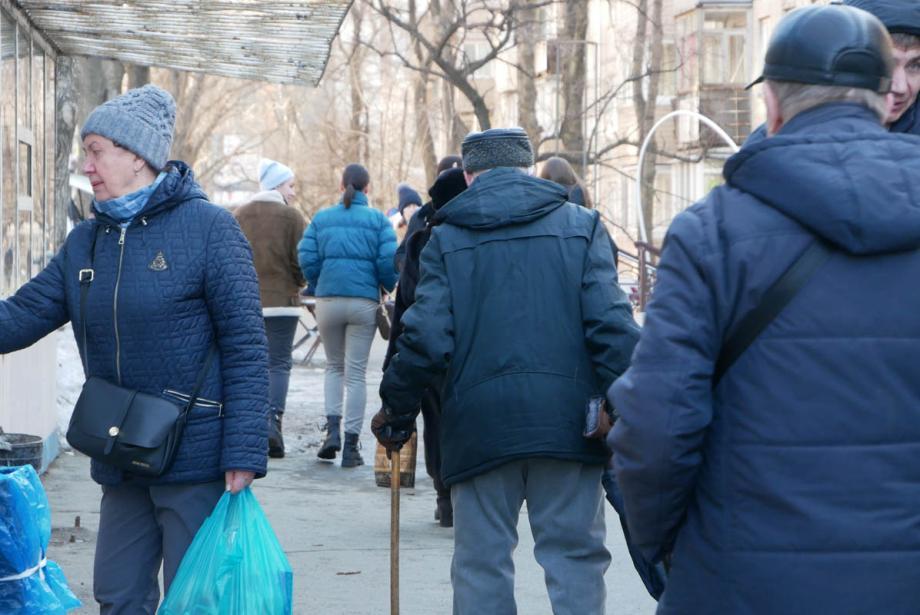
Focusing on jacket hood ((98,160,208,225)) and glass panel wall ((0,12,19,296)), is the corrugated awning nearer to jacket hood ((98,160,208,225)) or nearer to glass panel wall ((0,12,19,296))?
glass panel wall ((0,12,19,296))

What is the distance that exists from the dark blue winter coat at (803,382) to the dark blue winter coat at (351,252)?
752 cm

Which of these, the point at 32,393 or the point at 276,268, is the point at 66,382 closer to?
the point at 276,268

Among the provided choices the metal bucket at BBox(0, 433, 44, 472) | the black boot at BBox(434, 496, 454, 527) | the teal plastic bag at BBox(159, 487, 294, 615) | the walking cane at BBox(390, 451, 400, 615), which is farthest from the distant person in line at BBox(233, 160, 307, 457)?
the teal plastic bag at BBox(159, 487, 294, 615)

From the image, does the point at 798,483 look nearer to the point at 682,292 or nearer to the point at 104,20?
the point at 682,292

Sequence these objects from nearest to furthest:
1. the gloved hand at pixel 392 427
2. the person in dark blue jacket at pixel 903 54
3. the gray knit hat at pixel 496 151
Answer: the person in dark blue jacket at pixel 903 54
the gray knit hat at pixel 496 151
the gloved hand at pixel 392 427

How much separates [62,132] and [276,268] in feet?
6.86

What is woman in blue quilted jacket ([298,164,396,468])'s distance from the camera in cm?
1038

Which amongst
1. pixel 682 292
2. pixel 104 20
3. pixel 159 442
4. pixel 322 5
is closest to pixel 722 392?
pixel 682 292

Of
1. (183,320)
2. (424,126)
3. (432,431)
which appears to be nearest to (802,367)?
(183,320)

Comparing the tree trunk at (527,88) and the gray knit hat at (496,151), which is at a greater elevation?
the tree trunk at (527,88)

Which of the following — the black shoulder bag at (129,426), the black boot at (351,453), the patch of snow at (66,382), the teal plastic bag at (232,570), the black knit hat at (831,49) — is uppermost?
the black knit hat at (831,49)

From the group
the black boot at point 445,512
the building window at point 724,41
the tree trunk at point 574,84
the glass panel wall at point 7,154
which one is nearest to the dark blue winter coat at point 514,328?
the black boot at point 445,512

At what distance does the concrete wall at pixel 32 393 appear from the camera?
8586mm

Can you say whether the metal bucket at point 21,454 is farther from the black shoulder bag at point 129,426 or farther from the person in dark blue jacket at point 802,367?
the person in dark blue jacket at point 802,367
